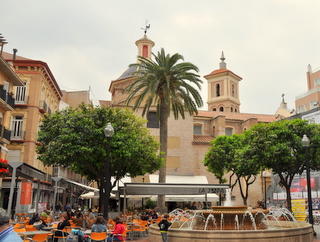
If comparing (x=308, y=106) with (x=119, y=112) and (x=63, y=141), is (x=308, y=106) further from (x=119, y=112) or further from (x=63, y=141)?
(x=63, y=141)

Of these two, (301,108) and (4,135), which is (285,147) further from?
(301,108)

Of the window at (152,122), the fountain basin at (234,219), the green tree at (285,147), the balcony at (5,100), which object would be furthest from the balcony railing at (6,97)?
the fountain basin at (234,219)

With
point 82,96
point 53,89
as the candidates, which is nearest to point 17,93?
point 53,89

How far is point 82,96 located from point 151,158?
3202 centimetres

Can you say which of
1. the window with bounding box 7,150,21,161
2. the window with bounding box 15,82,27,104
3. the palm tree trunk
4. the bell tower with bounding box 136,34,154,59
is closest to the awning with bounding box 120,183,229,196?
the palm tree trunk

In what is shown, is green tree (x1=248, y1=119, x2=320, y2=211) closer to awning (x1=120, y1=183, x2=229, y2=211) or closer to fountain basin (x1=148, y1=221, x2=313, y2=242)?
awning (x1=120, y1=183, x2=229, y2=211)

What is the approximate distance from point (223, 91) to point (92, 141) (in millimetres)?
53680

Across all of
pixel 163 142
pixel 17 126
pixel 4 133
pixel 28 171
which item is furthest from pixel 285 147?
pixel 17 126

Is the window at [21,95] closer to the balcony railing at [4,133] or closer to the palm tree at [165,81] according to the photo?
the balcony railing at [4,133]

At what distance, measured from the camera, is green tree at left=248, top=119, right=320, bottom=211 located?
75.7ft

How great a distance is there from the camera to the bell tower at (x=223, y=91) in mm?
72500

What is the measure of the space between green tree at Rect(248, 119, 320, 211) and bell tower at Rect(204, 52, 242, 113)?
47.2 metres

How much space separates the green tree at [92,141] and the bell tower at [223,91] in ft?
162

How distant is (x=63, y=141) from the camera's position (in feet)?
73.5
